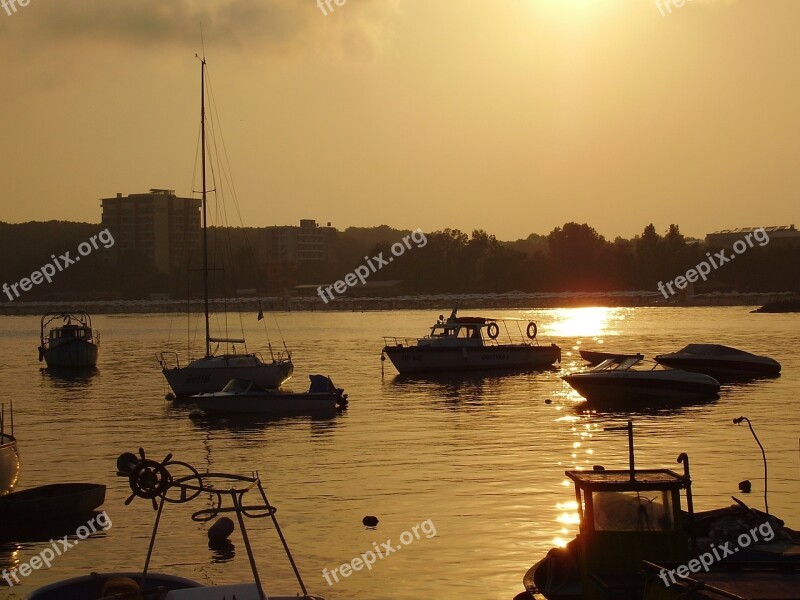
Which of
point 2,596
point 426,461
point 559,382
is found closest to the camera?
point 2,596

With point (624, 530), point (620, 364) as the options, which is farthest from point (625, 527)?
point (620, 364)

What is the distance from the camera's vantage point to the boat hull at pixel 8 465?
2714 centimetres

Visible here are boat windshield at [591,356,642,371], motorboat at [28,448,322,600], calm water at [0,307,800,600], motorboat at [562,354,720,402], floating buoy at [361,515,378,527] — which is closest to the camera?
motorboat at [28,448,322,600]

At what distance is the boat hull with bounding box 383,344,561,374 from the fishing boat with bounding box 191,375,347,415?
A: 71.4ft

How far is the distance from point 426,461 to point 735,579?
71.1ft

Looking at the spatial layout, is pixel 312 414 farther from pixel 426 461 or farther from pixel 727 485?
pixel 727 485

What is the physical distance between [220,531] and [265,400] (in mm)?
24361

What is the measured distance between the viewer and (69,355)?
87000mm

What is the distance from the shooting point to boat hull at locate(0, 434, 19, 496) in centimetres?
2714

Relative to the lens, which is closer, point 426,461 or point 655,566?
point 655,566

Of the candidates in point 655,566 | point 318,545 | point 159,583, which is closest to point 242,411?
point 318,545

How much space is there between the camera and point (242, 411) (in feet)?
156

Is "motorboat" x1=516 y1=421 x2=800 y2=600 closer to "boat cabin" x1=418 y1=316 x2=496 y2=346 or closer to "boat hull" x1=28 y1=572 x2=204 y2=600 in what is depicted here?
"boat hull" x1=28 y1=572 x2=204 y2=600

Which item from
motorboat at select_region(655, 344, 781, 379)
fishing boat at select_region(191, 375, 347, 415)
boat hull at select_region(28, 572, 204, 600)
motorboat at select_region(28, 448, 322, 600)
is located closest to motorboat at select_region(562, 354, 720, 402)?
motorboat at select_region(655, 344, 781, 379)
